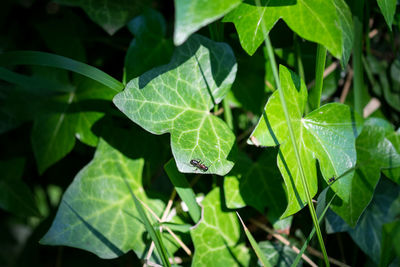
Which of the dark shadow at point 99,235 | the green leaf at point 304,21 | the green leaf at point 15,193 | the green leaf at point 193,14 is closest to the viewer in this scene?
the green leaf at point 193,14

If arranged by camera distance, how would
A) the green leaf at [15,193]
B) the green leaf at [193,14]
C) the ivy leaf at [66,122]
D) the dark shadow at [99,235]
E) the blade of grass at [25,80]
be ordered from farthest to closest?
the green leaf at [15,193], the ivy leaf at [66,122], the dark shadow at [99,235], the blade of grass at [25,80], the green leaf at [193,14]

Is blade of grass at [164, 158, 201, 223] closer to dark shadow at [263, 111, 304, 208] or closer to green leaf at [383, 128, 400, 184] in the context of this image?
A: dark shadow at [263, 111, 304, 208]

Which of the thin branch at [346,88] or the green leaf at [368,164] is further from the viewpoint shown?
the thin branch at [346,88]

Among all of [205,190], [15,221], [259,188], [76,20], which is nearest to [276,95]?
[259,188]

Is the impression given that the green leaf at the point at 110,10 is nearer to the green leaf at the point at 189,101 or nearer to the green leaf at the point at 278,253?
the green leaf at the point at 189,101

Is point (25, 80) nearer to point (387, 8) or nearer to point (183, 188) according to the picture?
point (183, 188)

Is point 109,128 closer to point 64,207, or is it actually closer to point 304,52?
point 64,207

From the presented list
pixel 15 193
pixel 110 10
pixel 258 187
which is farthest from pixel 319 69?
pixel 15 193

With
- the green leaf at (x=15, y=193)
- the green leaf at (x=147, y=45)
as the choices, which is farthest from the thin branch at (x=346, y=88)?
the green leaf at (x=15, y=193)

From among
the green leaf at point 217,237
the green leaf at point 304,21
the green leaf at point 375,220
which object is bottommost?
the green leaf at point 217,237

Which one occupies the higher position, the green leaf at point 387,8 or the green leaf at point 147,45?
the green leaf at point 387,8
